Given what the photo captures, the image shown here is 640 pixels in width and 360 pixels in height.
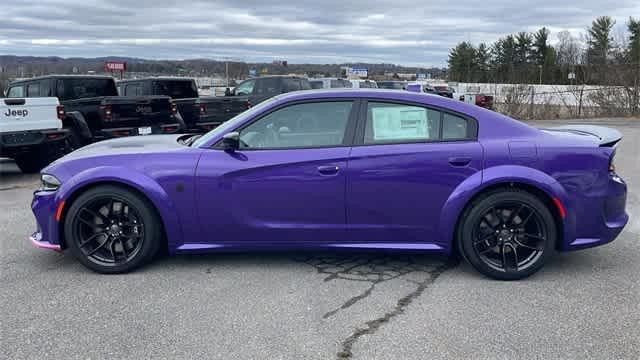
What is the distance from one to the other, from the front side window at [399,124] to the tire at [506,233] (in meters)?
0.70

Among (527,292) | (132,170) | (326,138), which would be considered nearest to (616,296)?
(527,292)

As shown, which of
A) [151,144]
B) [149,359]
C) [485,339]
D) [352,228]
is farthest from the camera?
[151,144]

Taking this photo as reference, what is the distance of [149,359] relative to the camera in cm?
347

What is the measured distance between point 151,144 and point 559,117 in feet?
86.9

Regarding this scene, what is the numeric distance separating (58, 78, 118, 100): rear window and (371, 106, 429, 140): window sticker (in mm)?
9528

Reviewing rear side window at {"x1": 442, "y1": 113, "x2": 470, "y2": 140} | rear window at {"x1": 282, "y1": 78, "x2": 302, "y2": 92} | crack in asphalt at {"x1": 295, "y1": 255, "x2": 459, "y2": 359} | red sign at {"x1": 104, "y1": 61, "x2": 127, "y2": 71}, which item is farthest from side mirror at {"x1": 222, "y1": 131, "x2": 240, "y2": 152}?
red sign at {"x1": 104, "y1": 61, "x2": 127, "y2": 71}

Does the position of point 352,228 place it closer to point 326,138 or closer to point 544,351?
point 326,138

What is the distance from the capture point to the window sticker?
4.86 metres

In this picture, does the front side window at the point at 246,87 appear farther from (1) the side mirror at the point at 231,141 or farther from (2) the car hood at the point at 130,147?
(1) the side mirror at the point at 231,141

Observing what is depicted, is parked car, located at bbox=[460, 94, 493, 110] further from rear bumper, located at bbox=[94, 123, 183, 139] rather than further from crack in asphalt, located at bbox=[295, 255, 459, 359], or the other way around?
crack in asphalt, located at bbox=[295, 255, 459, 359]

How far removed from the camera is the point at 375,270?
500 cm

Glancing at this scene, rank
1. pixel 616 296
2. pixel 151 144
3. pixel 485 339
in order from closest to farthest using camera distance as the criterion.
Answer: pixel 485 339 → pixel 616 296 → pixel 151 144

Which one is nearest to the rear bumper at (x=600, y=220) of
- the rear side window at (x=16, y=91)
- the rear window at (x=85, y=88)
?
the rear window at (x=85, y=88)

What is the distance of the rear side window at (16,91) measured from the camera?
41.0 feet
